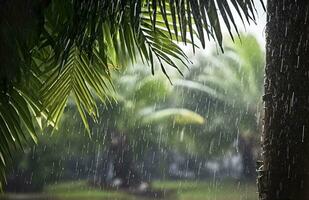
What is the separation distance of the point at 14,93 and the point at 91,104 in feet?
1.75

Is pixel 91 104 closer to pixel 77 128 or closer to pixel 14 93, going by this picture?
pixel 14 93

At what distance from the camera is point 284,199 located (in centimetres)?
247

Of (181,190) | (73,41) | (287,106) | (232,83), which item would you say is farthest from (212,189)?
(73,41)

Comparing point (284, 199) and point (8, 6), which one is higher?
point (8, 6)

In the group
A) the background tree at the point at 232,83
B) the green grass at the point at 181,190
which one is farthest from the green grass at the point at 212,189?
the background tree at the point at 232,83

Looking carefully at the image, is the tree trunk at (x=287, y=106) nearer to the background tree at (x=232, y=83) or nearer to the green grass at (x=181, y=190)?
the green grass at (x=181, y=190)

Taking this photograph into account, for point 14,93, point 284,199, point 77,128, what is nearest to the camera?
point 284,199

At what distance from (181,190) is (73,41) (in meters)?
13.7

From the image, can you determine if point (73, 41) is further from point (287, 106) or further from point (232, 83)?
point (232, 83)

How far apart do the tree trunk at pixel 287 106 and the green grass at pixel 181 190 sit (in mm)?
12077

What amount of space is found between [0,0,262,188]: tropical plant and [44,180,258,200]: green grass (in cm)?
1164

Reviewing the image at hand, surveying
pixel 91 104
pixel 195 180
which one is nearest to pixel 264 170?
pixel 91 104

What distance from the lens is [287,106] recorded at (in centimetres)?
252

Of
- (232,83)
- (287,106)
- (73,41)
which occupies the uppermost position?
(232,83)
